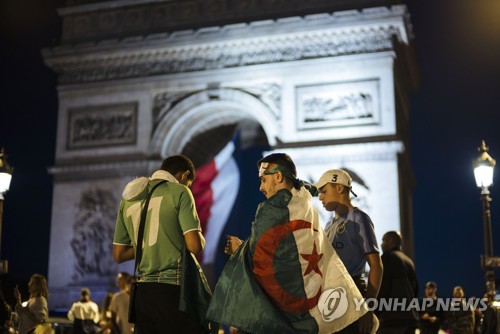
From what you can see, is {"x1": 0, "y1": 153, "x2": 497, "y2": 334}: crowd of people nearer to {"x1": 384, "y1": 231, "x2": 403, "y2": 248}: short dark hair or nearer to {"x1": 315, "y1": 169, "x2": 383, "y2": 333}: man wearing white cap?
{"x1": 315, "y1": 169, "x2": 383, "y2": 333}: man wearing white cap

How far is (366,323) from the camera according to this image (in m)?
5.12

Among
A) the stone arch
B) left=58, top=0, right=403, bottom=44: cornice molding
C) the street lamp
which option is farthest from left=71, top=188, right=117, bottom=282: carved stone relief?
the street lamp

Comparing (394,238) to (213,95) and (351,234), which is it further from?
(213,95)

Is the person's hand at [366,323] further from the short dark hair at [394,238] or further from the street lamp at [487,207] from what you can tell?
the street lamp at [487,207]

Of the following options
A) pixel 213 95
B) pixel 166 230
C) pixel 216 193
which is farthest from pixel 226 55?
pixel 166 230

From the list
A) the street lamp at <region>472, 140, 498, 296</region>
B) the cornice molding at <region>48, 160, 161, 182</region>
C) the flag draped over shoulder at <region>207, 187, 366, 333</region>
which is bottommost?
the flag draped over shoulder at <region>207, 187, 366, 333</region>

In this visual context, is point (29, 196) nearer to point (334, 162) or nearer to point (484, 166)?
point (334, 162)

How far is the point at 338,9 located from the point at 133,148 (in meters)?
6.56

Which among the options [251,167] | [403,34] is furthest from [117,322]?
[251,167]

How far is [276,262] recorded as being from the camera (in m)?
4.70

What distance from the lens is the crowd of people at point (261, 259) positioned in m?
4.65

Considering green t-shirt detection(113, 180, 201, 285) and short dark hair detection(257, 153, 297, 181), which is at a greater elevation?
short dark hair detection(257, 153, 297, 181)

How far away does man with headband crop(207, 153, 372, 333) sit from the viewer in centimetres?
459

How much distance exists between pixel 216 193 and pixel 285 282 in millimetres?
16755
